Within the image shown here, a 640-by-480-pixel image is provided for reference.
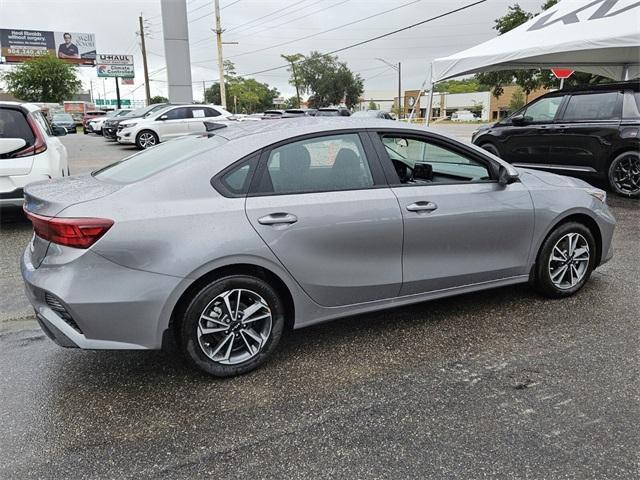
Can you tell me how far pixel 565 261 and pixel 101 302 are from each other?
3516 millimetres

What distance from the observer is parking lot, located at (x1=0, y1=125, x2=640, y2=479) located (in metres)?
2.38

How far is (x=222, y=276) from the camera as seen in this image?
296 centimetres

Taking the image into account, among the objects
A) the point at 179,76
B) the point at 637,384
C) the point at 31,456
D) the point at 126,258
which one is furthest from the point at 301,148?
the point at 179,76

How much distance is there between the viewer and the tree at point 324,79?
242 feet

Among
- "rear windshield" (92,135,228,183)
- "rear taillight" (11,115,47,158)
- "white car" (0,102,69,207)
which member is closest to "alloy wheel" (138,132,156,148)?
"white car" (0,102,69,207)

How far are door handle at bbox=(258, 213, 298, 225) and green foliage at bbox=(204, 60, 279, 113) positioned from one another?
232 feet

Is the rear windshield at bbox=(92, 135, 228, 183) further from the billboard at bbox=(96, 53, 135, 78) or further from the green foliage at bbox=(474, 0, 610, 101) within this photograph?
the billboard at bbox=(96, 53, 135, 78)

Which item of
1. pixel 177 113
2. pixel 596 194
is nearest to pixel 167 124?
pixel 177 113

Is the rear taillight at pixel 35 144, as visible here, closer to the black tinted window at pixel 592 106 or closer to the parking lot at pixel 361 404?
the parking lot at pixel 361 404

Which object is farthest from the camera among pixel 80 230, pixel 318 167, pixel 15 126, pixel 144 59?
pixel 144 59

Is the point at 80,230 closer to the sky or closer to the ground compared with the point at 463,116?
closer to the ground

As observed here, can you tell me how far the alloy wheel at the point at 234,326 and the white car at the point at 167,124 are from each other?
1535 cm

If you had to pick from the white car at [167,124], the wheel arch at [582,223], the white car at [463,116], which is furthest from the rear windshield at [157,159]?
the white car at [463,116]

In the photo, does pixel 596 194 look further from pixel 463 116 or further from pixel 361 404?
pixel 463 116
